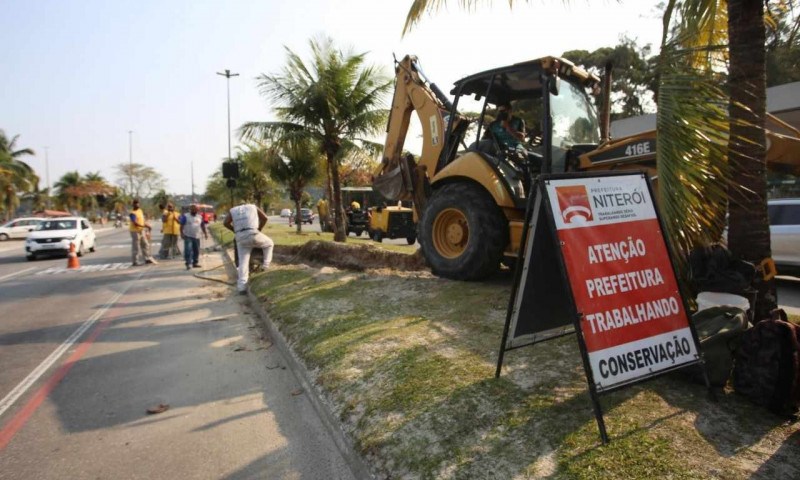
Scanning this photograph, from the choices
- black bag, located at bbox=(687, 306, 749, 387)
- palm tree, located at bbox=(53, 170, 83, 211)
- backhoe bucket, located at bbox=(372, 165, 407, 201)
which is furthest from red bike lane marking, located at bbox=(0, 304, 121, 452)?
palm tree, located at bbox=(53, 170, 83, 211)

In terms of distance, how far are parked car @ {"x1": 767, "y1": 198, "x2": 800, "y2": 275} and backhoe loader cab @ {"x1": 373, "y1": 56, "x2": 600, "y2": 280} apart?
15.2ft

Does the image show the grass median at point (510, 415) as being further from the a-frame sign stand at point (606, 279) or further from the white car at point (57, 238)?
the white car at point (57, 238)

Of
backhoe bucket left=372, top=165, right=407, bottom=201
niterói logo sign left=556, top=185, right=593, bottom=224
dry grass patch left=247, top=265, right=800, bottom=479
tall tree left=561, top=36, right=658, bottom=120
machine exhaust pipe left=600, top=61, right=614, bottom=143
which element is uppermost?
tall tree left=561, top=36, right=658, bottom=120

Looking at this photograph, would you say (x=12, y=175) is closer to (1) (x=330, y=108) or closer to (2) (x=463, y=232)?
(1) (x=330, y=108)

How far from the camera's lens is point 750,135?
3.89m

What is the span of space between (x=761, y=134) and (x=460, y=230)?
397cm

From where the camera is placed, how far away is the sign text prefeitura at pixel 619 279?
302cm

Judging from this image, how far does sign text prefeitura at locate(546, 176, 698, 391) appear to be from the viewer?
302 centimetres

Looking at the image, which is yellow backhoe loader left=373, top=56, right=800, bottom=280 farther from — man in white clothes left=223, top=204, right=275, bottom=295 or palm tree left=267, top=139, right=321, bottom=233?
palm tree left=267, top=139, right=321, bottom=233

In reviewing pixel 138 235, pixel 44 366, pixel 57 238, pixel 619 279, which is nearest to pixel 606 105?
pixel 619 279

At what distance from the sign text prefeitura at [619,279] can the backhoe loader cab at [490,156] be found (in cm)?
282

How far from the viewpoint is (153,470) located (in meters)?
3.31

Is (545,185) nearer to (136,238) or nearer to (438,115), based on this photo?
(438,115)

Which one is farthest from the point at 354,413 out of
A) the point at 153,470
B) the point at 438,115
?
the point at 438,115
